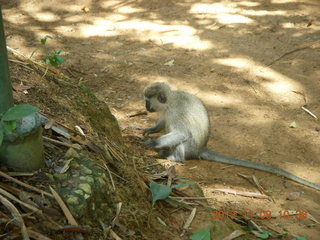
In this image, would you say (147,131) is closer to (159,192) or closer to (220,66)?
(220,66)

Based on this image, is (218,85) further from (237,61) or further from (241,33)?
(241,33)

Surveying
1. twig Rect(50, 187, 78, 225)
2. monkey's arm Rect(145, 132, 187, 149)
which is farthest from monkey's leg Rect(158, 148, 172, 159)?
twig Rect(50, 187, 78, 225)

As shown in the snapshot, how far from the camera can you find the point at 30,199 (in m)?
2.18

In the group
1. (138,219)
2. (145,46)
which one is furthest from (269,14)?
(138,219)

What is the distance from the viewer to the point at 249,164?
5.06 meters

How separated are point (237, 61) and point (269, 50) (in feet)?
2.46

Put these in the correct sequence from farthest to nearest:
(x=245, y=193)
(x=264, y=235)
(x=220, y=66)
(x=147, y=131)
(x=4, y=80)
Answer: (x=220, y=66) → (x=147, y=131) → (x=245, y=193) → (x=264, y=235) → (x=4, y=80)

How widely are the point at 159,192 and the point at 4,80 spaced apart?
134cm

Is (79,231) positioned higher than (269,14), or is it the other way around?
(79,231)

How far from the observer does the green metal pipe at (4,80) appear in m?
2.03

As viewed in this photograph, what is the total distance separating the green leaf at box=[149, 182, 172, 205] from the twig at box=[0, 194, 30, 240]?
1042 mm

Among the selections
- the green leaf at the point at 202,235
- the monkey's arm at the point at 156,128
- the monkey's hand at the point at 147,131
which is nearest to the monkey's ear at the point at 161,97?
the monkey's arm at the point at 156,128

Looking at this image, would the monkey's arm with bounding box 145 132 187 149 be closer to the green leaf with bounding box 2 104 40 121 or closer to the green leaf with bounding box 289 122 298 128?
the green leaf with bounding box 289 122 298 128

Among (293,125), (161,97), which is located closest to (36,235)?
(161,97)
